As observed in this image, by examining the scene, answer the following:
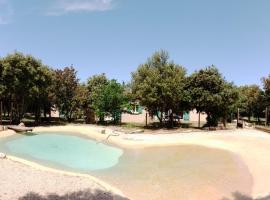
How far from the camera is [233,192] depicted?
12578 millimetres

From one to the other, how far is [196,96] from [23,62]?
1786cm

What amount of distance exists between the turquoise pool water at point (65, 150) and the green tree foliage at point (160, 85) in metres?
9.35

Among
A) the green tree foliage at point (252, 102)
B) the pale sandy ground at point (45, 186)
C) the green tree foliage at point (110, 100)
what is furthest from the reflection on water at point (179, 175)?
the green tree foliage at point (252, 102)

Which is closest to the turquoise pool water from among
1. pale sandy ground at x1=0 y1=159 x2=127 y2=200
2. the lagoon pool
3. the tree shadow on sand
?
the lagoon pool

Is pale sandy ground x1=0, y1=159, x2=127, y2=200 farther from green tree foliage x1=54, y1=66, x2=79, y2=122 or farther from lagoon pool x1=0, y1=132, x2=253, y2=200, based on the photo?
green tree foliage x1=54, y1=66, x2=79, y2=122

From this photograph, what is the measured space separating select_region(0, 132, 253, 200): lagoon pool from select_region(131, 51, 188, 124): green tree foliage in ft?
31.8

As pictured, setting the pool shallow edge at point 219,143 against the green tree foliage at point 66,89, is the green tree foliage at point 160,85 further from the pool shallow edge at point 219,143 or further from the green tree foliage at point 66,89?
the green tree foliage at point 66,89

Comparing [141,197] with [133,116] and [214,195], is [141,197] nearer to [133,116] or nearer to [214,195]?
[214,195]

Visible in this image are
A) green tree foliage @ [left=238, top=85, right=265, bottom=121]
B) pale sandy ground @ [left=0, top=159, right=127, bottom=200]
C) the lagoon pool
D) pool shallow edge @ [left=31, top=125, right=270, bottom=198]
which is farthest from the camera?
green tree foliage @ [left=238, top=85, right=265, bottom=121]

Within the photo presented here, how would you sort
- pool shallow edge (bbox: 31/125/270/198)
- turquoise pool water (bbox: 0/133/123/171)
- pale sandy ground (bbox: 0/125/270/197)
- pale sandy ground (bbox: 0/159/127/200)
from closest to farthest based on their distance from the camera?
1. pale sandy ground (bbox: 0/159/127/200)
2. pale sandy ground (bbox: 0/125/270/197)
3. pool shallow edge (bbox: 31/125/270/198)
4. turquoise pool water (bbox: 0/133/123/171)

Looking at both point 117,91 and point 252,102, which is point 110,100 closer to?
point 117,91

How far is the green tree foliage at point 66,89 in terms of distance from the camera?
134ft

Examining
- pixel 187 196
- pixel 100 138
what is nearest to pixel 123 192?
pixel 187 196

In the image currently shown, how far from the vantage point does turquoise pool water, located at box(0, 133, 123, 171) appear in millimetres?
18766
